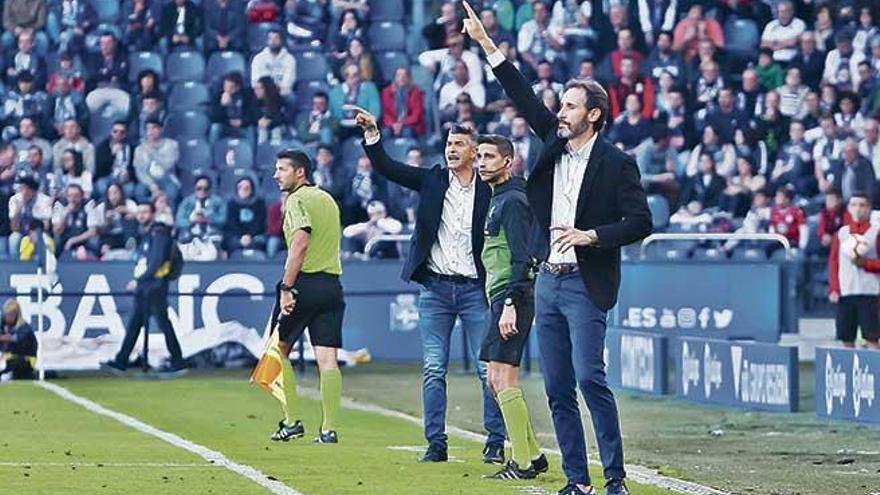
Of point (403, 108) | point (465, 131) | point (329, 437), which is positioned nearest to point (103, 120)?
point (403, 108)

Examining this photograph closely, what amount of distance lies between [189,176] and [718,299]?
7390 millimetres

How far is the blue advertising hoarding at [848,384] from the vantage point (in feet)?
53.7

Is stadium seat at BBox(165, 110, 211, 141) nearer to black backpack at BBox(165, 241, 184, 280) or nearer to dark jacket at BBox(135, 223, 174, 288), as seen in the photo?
black backpack at BBox(165, 241, 184, 280)

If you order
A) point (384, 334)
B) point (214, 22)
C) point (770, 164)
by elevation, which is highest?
point (214, 22)

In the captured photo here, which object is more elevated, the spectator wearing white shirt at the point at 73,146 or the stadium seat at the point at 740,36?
the stadium seat at the point at 740,36

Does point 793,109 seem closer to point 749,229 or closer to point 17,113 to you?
point 749,229

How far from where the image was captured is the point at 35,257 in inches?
976

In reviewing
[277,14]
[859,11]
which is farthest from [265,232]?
[859,11]

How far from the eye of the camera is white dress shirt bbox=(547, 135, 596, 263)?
34.3 feet

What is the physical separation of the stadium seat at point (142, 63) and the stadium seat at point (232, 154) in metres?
→ 1.50

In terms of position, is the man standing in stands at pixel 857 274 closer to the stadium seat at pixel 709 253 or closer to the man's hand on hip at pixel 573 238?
the stadium seat at pixel 709 253

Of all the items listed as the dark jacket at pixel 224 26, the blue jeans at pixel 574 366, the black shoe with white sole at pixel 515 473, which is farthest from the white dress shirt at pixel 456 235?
the dark jacket at pixel 224 26

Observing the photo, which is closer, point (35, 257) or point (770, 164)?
point (35, 257)

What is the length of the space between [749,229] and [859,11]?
17.7ft
